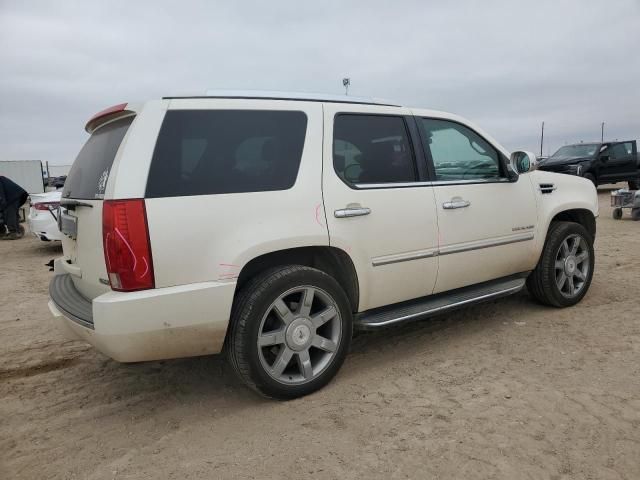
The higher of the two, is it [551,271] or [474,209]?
[474,209]

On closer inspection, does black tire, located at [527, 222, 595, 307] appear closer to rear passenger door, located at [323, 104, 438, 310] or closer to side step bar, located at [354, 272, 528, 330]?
side step bar, located at [354, 272, 528, 330]

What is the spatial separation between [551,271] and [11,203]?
12.5 m

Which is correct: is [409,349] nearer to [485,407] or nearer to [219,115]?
[485,407]

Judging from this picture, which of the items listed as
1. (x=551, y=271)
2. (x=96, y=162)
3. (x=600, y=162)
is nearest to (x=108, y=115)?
(x=96, y=162)

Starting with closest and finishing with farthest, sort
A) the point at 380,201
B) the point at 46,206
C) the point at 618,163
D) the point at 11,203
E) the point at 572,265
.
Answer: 1. the point at 380,201
2. the point at 572,265
3. the point at 46,206
4. the point at 11,203
5. the point at 618,163

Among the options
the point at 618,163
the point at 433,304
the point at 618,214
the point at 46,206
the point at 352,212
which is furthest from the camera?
the point at 618,163

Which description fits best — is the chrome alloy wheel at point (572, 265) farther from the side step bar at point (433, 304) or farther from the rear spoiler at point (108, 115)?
the rear spoiler at point (108, 115)

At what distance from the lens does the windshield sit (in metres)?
17.9

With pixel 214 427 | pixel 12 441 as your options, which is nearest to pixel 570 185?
pixel 214 427

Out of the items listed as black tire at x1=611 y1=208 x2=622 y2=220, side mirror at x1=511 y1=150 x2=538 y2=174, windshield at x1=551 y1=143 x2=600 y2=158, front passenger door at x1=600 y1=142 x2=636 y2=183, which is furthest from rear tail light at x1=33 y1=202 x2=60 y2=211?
front passenger door at x1=600 y1=142 x2=636 y2=183

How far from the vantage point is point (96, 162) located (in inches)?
124

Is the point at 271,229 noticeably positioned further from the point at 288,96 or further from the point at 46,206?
the point at 46,206

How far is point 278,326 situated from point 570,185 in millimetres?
3353

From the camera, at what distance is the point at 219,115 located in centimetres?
296
